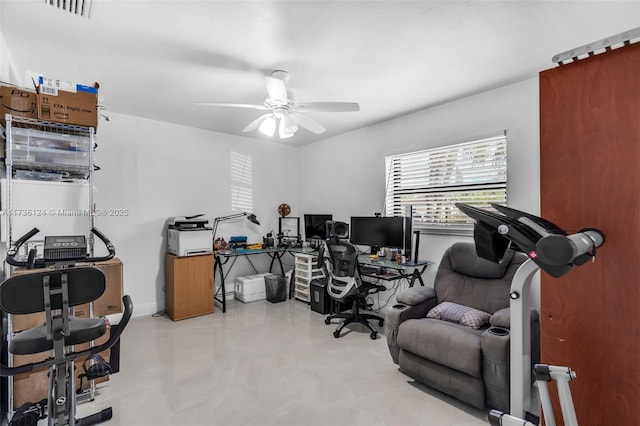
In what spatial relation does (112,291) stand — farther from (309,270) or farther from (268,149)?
(268,149)

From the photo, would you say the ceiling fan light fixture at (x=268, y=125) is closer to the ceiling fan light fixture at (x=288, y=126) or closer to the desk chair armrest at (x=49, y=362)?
the ceiling fan light fixture at (x=288, y=126)

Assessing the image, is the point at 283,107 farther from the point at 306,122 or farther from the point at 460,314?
the point at 460,314

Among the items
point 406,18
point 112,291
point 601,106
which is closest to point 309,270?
point 112,291

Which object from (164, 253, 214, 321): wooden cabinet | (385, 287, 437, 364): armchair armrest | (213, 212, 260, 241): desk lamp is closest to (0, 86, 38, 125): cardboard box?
(164, 253, 214, 321): wooden cabinet

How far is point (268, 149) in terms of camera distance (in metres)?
5.39

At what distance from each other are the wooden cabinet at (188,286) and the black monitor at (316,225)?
1.55 meters

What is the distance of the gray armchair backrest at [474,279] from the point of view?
2.62m

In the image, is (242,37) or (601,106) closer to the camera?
(601,106)

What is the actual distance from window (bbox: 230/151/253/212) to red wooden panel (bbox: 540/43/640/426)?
430 centimetres

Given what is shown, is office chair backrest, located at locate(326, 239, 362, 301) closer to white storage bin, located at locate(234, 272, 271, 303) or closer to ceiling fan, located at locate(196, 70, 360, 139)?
ceiling fan, located at locate(196, 70, 360, 139)

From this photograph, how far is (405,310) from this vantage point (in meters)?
2.65

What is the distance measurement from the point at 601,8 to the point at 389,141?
8.10 ft

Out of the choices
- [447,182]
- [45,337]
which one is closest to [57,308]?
[45,337]

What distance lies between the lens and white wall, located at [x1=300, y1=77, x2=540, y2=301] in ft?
9.70
